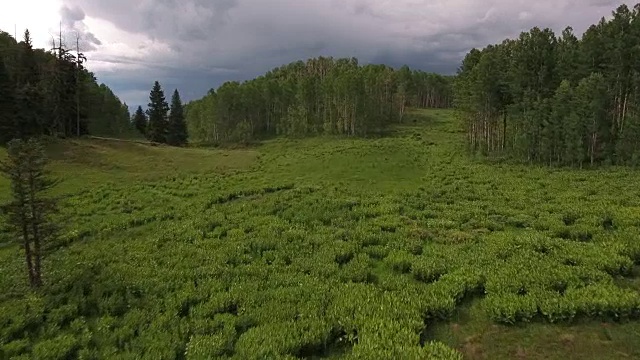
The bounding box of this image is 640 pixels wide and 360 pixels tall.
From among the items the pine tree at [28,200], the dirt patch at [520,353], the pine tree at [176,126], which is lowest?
the dirt patch at [520,353]

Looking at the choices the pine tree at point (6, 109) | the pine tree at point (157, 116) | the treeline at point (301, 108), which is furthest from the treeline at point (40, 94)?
the treeline at point (301, 108)

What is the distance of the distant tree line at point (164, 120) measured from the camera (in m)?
87.4

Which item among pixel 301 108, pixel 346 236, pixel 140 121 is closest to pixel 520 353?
pixel 346 236

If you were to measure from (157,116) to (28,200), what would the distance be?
73.8 m

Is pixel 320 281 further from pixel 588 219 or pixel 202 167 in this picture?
pixel 202 167

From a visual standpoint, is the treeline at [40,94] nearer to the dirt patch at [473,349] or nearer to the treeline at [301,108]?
the treeline at [301,108]

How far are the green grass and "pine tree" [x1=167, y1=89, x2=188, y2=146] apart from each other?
54193 mm

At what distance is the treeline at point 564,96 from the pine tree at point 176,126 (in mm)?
58736

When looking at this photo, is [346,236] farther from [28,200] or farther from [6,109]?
[6,109]

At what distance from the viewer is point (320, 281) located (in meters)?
17.1

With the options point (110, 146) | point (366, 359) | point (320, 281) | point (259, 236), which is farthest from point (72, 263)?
point (110, 146)

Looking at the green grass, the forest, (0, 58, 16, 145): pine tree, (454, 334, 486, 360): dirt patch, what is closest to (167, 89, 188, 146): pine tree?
the forest

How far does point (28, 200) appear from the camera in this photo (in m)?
18.4

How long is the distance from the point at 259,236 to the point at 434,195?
1680 cm
